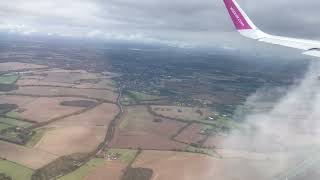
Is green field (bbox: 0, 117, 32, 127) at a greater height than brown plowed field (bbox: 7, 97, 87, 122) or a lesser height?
lesser

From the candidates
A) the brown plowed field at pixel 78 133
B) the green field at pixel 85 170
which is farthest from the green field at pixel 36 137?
the green field at pixel 85 170

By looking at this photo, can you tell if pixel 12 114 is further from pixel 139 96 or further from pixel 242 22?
pixel 242 22

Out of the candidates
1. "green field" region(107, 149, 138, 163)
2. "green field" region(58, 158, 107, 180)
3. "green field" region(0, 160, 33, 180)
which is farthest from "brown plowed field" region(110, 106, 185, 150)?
"green field" region(0, 160, 33, 180)

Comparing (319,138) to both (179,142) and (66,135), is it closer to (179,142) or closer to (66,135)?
(179,142)

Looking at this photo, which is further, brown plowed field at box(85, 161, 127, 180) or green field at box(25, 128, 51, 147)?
green field at box(25, 128, 51, 147)

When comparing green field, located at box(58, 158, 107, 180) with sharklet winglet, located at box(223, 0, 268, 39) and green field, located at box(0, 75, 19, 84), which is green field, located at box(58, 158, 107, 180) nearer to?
sharklet winglet, located at box(223, 0, 268, 39)

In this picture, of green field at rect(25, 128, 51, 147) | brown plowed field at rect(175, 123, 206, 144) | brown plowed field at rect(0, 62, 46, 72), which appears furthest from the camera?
brown plowed field at rect(0, 62, 46, 72)

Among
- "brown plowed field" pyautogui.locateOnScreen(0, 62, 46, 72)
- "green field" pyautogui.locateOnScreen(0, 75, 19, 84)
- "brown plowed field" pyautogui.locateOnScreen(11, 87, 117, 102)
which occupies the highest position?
"brown plowed field" pyautogui.locateOnScreen(0, 62, 46, 72)
